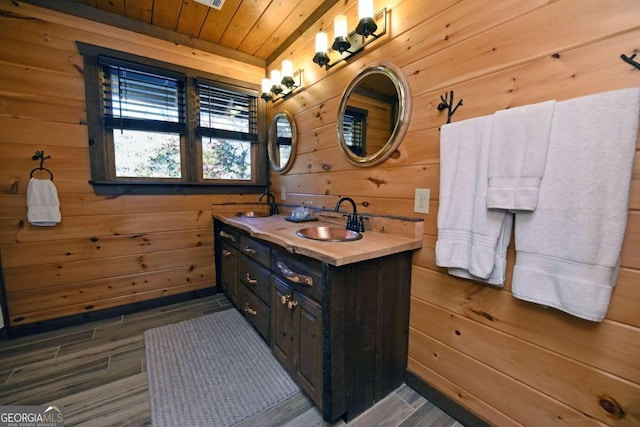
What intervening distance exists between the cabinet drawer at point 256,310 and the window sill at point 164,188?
1022mm

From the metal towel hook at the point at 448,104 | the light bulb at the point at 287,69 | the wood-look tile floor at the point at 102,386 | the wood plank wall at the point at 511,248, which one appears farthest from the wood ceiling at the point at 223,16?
the wood-look tile floor at the point at 102,386

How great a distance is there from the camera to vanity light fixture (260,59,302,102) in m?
2.16

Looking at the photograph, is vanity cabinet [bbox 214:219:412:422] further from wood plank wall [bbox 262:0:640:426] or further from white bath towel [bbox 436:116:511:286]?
white bath towel [bbox 436:116:511:286]

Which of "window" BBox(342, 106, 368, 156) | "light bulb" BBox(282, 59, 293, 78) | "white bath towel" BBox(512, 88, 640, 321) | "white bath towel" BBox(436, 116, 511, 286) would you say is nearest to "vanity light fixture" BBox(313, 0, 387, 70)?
"window" BBox(342, 106, 368, 156)

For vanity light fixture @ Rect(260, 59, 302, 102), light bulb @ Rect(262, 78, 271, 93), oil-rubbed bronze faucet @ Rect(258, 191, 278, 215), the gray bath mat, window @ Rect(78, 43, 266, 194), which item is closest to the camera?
the gray bath mat

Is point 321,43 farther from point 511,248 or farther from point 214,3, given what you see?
point 511,248

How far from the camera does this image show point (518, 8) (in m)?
0.94

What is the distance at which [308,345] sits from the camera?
121cm

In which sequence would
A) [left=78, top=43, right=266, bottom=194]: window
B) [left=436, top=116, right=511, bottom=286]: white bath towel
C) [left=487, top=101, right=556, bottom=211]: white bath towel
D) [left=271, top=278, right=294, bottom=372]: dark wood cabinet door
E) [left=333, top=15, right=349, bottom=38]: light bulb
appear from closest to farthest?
[left=487, top=101, right=556, bottom=211]: white bath towel
[left=436, top=116, right=511, bottom=286]: white bath towel
[left=271, top=278, right=294, bottom=372]: dark wood cabinet door
[left=333, top=15, right=349, bottom=38]: light bulb
[left=78, top=43, right=266, bottom=194]: window

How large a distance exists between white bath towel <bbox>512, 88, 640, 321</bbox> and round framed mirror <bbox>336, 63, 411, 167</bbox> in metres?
0.68

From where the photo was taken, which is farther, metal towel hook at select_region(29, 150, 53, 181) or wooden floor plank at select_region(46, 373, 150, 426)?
metal towel hook at select_region(29, 150, 53, 181)

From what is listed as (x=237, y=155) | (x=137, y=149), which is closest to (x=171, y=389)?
(x=137, y=149)

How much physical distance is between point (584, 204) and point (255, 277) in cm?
160

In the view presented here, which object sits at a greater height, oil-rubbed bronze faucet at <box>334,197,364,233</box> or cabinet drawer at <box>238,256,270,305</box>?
oil-rubbed bronze faucet at <box>334,197,364,233</box>
